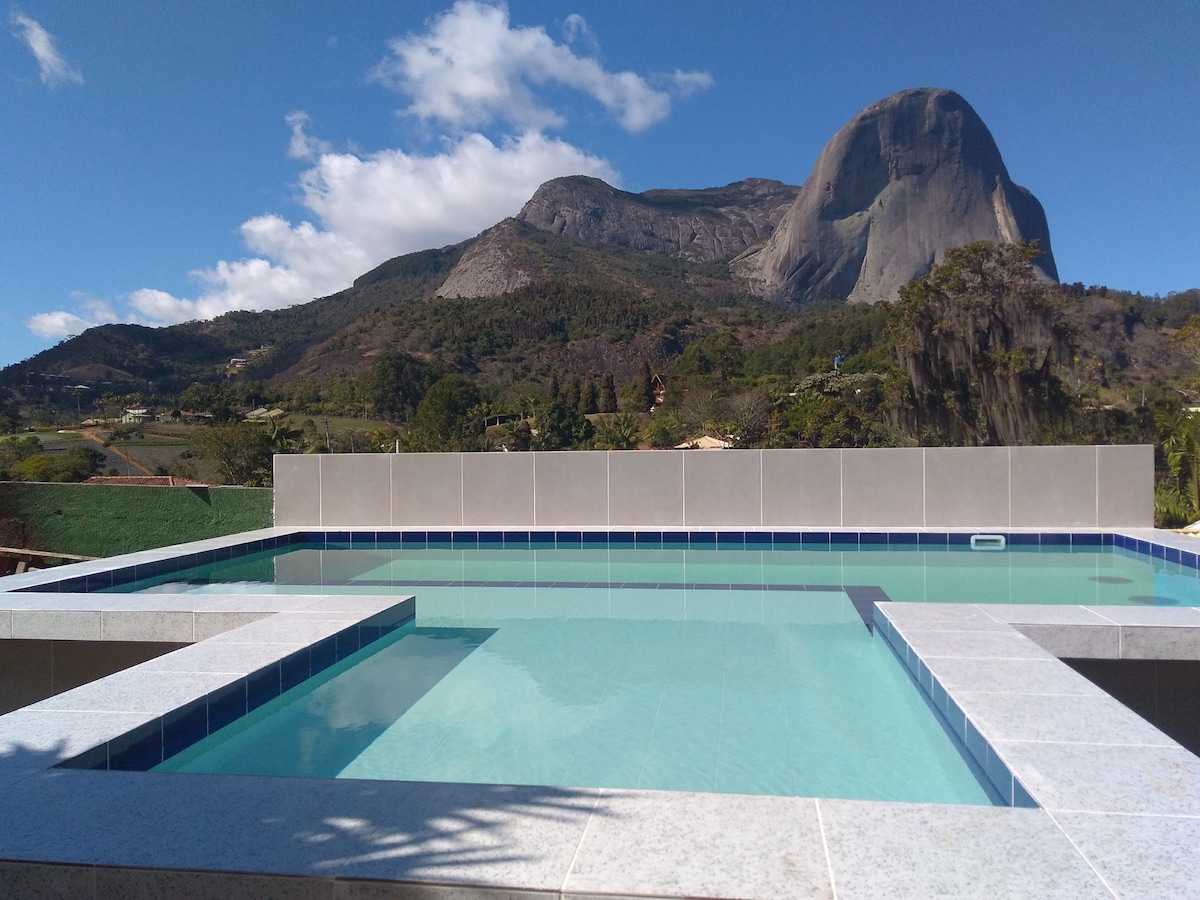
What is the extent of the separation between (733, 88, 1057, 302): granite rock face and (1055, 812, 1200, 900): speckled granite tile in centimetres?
6799

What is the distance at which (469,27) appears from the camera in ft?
75.6

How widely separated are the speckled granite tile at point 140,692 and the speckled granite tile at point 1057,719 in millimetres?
2909

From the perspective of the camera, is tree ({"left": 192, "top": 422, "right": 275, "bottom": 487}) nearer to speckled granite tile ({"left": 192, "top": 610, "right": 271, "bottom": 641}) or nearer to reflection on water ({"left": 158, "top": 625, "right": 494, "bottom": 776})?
speckled granite tile ({"left": 192, "top": 610, "right": 271, "bottom": 641})

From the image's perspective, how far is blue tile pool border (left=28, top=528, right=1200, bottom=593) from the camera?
30.7 feet

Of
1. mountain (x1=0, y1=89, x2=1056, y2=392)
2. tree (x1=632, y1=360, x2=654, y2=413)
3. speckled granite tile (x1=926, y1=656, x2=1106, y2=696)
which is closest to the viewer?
speckled granite tile (x1=926, y1=656, x2=1106, y2=696)

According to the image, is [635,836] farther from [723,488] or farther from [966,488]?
[966,488]

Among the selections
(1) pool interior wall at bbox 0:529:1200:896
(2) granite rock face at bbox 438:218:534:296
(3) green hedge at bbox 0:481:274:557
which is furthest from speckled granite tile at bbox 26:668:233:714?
(2) granite rock face at bbox 438:218:534:296

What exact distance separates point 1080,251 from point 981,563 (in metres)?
38.6

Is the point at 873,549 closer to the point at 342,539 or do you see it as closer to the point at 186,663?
the point at 342,539

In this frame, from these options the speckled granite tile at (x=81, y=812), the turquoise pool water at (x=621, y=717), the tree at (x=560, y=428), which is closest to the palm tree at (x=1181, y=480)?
the turquoise pool water at (x=621, y=717)

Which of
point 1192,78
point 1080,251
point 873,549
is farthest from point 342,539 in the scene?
point 1080,251

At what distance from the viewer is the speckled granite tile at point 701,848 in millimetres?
1878

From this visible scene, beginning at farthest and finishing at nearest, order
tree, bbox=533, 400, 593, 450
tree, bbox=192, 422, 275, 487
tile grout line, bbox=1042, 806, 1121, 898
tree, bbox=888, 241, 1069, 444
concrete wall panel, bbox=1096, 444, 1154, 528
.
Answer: tree, bbox=533, 400, 593, 450
tree, bbox=888, 241, 1069, 444
tree, bbox=192, 422, 275, 487
concrete wall panel, bbox=1096, 444, 1154, 528
tile grout line, bbox=1042, 806, 1121, 898

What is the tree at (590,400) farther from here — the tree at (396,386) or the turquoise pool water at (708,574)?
the turquoise pool water at (708,574)
